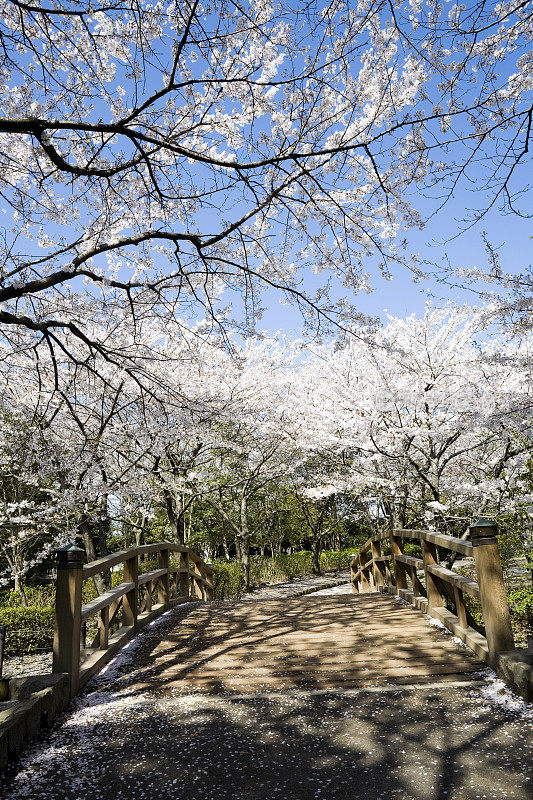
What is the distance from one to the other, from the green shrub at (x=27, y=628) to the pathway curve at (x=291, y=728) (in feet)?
25.2

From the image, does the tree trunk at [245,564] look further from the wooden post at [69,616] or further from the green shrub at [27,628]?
the wooden post at [69,616]

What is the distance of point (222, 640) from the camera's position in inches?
209

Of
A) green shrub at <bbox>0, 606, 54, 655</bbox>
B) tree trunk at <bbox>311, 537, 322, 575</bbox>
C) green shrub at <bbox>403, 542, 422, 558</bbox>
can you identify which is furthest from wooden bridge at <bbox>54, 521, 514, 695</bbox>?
green shrub at <bbox>403, 542, 422, 558</bbox>

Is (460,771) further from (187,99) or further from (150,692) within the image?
(187,99)

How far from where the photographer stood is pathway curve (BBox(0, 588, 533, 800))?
2510 mm

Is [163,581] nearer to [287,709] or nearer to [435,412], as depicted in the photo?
[287,709]

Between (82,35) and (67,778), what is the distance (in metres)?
5.82

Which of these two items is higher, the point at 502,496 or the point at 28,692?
the point at 502,496

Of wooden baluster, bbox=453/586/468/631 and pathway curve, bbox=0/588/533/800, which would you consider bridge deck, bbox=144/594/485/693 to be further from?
wooden baluster, bbox=453/586/468/631

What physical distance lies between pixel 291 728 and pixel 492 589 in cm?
169

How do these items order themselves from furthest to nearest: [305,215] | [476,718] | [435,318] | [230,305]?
1. [435,318]
2. [230,305]
3. [305,215]
4. [476,718]

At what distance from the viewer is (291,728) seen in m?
3.16

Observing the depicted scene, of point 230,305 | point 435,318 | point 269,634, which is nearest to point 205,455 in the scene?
point 435,318

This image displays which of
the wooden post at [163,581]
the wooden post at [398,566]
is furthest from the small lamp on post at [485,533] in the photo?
the wooden post at [163,581]
